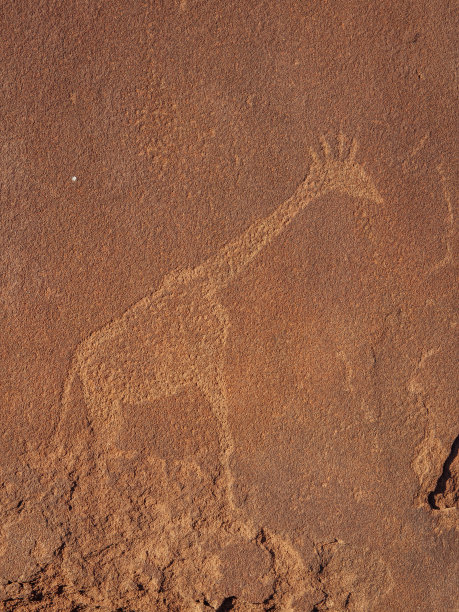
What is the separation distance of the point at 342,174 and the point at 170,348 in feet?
2.10

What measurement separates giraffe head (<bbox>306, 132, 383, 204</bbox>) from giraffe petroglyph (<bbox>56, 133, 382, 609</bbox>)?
0.13ft

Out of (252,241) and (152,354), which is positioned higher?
(252,241)

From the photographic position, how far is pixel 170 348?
1.44m

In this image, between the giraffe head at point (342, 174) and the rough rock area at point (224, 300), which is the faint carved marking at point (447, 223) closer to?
the rough rock area at point (224, 300)

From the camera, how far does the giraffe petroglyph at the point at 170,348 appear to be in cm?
143

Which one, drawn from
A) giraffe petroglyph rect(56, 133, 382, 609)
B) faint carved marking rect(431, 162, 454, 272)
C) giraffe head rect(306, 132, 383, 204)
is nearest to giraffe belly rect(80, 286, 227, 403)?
giraffe petroglyph rect(56, 133, 382, 609)

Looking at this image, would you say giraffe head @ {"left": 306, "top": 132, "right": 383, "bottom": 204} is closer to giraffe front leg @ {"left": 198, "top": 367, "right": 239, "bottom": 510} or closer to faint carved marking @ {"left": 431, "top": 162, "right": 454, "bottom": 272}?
faint carved marking @ {"left": 431, "top": 162, "right": 454, "bottom": 272}

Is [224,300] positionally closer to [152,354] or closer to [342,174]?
[152,354]

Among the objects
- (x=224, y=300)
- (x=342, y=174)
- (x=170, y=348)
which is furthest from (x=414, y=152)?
(x=170, y=348)

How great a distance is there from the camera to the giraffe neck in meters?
1.45

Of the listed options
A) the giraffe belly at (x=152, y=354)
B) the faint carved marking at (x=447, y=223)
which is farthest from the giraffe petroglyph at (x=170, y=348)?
the faint carved marking at (x=447, y=223)

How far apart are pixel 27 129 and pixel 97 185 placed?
0.22 meters

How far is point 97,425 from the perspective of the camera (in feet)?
4.70

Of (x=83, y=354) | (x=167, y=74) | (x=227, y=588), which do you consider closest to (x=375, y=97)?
(x=167, y=74)
